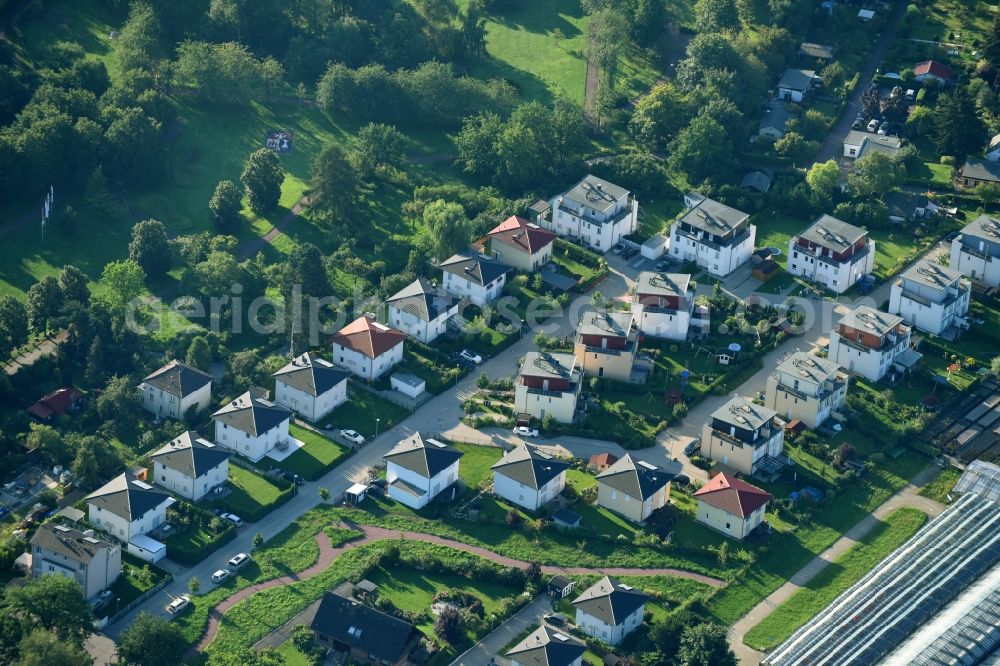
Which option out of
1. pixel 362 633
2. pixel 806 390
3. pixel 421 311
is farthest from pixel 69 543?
pixel 806 390

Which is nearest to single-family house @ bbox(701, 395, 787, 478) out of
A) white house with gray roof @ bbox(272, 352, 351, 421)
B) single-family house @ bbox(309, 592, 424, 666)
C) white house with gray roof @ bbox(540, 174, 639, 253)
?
white house with gray roof @ bbox(272, 352, 351, 421)

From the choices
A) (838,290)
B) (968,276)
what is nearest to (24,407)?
(838,290)

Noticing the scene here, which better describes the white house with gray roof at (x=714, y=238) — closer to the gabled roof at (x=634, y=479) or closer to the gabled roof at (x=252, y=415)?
the gabled roof at (x=634, y=479)

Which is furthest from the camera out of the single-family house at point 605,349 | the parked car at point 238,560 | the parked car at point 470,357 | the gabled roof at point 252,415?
the parked car at point 470,357

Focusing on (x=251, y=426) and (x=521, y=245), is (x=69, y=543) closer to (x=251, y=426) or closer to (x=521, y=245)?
(x=251, y=426)

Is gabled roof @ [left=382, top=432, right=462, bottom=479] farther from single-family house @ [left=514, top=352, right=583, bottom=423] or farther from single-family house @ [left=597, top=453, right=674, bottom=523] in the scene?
single-family house @ [left=597, top=453, right=674, bottom=523]

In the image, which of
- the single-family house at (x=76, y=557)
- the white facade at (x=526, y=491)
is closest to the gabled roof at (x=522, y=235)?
the white facade at (x=526, y=491)
